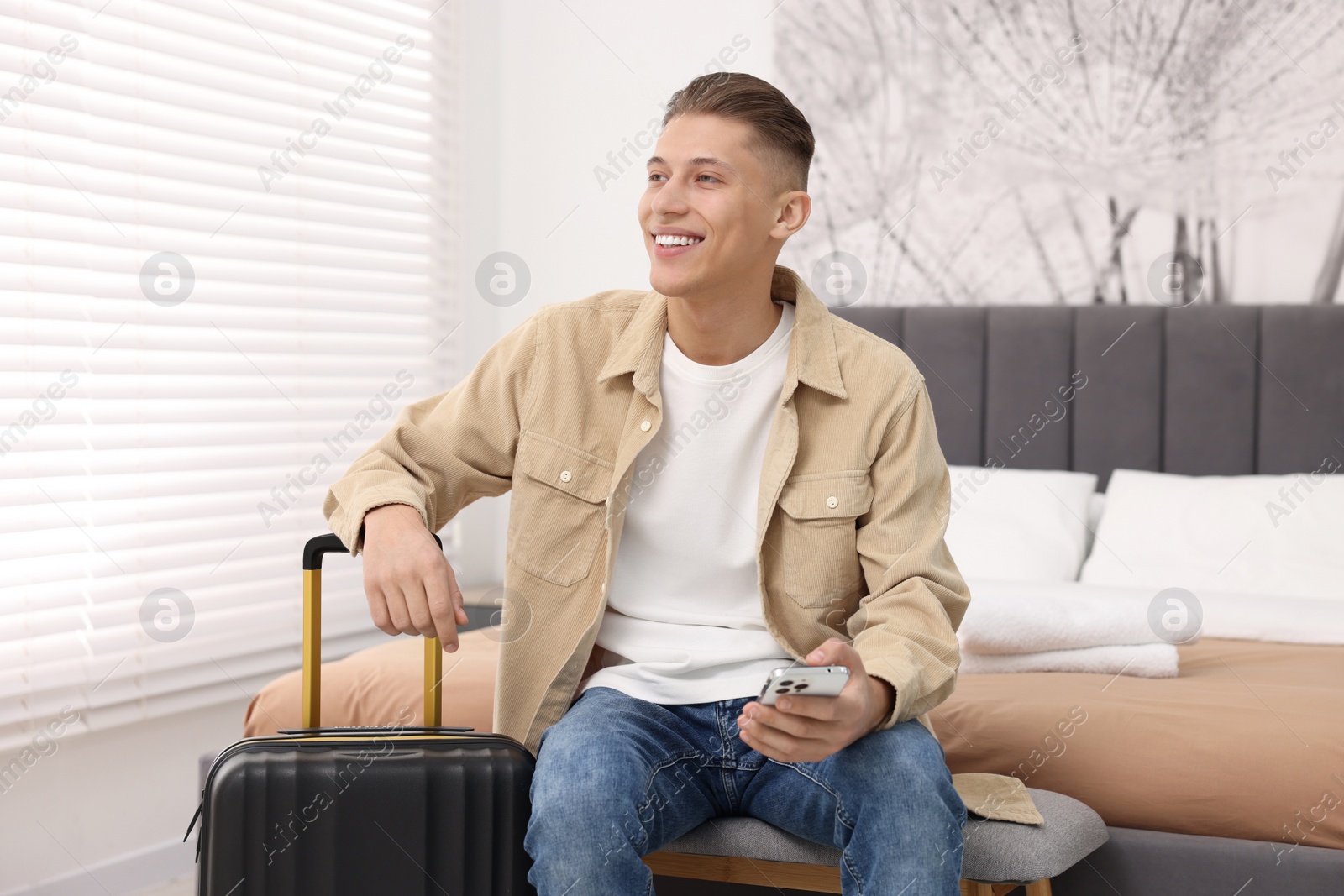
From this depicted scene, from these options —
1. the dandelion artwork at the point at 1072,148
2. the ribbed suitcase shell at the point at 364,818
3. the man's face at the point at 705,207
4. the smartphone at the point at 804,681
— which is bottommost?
the ribbed suitcase shell at the point at 364,818

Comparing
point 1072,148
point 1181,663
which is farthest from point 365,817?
point 1072,148

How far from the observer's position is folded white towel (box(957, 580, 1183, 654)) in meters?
1.97

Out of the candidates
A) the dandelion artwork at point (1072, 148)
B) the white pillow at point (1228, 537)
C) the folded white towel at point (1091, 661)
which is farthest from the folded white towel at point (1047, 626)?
the dandelion artwork at point (1072, 148)

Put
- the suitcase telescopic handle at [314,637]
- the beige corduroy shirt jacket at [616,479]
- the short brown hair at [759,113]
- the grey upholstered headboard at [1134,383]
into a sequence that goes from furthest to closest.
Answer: the grey upholstered headboard at [1134,383] → the short brown hair at [759,113] → the beige corduroy shirt jacket at [616,479] → the suitcase telescopic handle at [314,637]

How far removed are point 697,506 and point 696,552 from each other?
61mm

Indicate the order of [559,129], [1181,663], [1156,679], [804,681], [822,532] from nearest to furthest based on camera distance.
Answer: [804,681] < [822,532] < [1156,679] < [1181,663] < [559,129]

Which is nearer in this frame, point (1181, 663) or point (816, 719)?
point (816, 719)

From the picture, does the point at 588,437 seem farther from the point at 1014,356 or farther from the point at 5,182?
the point at 1014,356

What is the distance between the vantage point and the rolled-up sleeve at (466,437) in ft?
4.59

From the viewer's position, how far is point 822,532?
55.6 inches

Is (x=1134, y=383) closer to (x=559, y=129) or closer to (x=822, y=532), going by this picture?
(x=822, y=532)

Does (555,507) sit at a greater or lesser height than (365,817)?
greater

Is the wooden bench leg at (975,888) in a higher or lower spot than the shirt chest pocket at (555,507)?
lower

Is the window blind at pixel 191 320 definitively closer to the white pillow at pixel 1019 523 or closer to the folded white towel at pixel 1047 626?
the white pillow at pixel 1019 523
